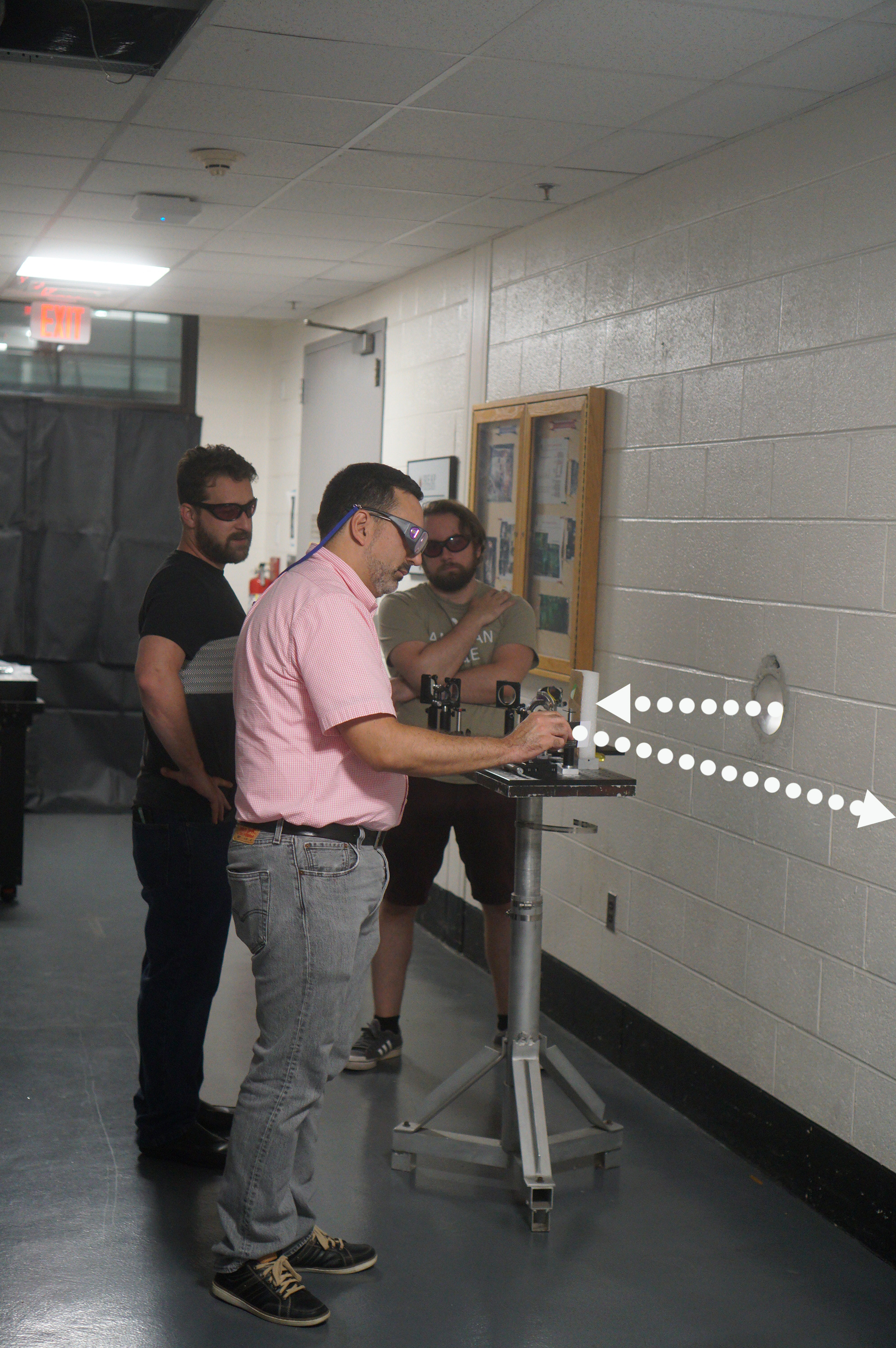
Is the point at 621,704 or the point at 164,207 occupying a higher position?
the point at 164,207

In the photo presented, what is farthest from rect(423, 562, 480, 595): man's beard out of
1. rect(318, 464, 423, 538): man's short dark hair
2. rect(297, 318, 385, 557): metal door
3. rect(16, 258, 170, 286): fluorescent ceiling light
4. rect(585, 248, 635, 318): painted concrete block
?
rect(16, 258, 170, 286): fluorescent ceiling light

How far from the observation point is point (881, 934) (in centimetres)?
286

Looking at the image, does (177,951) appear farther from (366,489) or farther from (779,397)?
(779,397)

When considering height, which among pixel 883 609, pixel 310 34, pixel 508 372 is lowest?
pixel 883 609

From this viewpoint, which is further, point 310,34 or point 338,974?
point 310,34

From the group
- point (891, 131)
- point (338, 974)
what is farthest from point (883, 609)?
point (338, 974)

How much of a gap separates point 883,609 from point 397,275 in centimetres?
347

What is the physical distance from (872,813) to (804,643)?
447 millimetres

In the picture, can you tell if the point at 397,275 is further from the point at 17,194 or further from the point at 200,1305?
the point at 200,1305

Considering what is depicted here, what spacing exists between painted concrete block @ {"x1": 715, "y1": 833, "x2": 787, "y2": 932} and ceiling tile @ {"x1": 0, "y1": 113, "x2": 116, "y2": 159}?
2.56 metres

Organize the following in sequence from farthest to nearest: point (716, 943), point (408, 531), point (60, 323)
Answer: point (60, 323), point (716, 943), point (408, 531)

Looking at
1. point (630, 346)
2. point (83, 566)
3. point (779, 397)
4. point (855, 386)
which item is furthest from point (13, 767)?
point (855, 386)

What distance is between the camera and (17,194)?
15.1ft

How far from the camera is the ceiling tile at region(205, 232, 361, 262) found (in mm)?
5027
